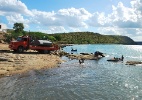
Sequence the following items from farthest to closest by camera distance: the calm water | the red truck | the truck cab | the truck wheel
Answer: the truck wheel
the red truck
the truck cab
the calm water

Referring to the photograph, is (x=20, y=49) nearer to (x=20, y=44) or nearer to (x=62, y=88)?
(x=20, y=44)

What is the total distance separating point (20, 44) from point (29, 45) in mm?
2307

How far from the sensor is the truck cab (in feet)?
165

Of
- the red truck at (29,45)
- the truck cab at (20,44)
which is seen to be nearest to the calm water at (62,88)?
the truck cab at (20,44)

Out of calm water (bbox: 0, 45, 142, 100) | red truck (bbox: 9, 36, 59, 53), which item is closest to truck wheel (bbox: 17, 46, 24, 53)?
red truck (bbox: 9, 36, 59, 53)

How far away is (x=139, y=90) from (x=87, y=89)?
5.11 m

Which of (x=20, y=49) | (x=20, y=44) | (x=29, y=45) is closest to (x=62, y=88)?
(x=20, y=49)

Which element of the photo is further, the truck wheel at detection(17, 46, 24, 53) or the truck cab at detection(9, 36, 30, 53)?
the truck wheel at detection(17, 46, 24, 53)

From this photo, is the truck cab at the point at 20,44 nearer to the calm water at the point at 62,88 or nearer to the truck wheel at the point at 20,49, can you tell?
the truck wheel at the point at 20,49

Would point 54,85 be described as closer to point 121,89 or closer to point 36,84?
point 36,84

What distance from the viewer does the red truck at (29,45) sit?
50.5 meters

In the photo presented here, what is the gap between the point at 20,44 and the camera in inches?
2008

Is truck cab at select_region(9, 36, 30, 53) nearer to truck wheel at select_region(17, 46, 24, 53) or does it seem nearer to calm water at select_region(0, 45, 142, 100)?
truck wheel at select_region(17, 46, 24, 53)

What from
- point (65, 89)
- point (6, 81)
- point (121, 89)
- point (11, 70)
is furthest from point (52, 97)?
point (11, 70)
